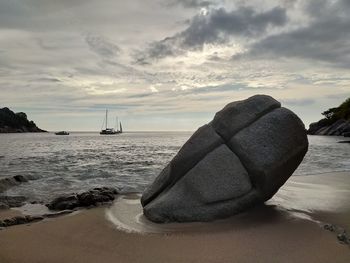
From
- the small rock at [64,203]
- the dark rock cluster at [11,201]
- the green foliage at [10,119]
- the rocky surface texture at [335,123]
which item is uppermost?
the green foliage at [10,119]

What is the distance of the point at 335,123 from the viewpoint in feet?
304

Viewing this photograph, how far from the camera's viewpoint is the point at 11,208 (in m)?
10.8

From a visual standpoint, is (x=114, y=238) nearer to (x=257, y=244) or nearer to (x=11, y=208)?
(x=257, y=244)

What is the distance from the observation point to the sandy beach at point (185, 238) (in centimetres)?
616

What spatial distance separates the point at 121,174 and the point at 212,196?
10734 mm

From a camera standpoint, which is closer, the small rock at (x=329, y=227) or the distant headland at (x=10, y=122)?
the small rock at (x=329, y=227)

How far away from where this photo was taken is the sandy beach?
616 centimetres

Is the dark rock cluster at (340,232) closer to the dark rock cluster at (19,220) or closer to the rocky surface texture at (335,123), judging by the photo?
the dark rock cluster at (19,220)

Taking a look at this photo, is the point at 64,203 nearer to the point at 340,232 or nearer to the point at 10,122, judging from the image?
the point at 340,232

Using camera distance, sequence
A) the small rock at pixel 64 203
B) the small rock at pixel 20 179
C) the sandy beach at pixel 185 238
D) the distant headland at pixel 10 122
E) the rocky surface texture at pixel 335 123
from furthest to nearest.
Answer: the distant headland at pixel 10 122 → the rocky surface texture at pixel 335 123 → the small rock at pixel 20 179 → the small rock at pixel 64 203 → the sandy beach at pixel 185 238

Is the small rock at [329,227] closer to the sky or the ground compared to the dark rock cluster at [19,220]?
closer to the sky

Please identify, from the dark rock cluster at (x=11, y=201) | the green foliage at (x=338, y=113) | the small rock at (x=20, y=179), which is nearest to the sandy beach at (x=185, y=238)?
the dark rock cluster at (x=11, y=201)

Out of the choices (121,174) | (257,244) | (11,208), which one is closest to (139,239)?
(257,244)

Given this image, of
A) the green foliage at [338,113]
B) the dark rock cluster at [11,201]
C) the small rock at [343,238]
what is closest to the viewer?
the small rock at [343,238]
